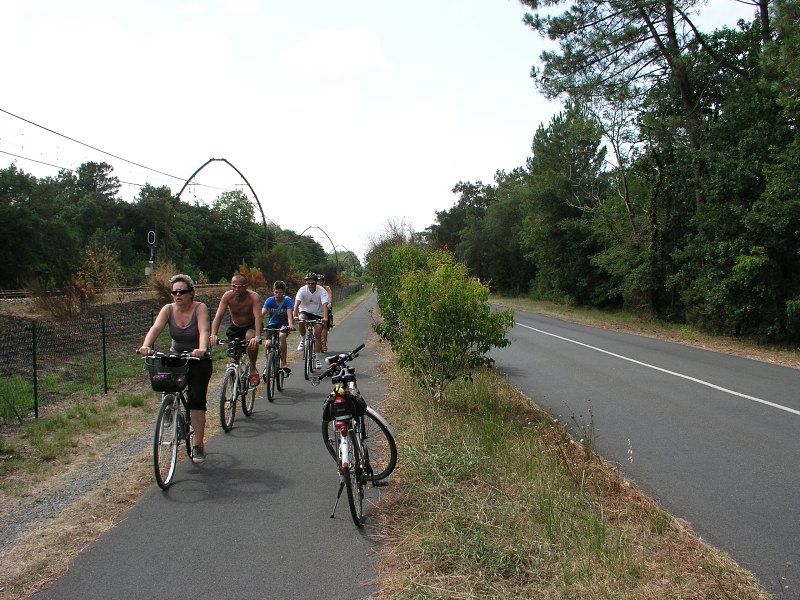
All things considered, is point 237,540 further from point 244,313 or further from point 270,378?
point 270,378

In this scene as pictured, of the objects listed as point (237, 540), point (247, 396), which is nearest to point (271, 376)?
point (247, 396)

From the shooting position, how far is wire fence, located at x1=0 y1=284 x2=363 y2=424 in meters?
9.18

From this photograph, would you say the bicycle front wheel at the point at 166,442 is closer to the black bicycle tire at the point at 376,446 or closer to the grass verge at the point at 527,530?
the black bicycle tire at the point at 376,446

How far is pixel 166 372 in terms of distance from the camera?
18.4 feet

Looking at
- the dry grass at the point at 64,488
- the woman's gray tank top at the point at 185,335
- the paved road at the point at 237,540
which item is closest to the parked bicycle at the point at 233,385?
the dry grass at the point at 64,488

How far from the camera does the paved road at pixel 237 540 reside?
3.70m

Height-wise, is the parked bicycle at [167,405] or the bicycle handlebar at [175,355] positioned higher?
the bicycle handlebar at [175,355]

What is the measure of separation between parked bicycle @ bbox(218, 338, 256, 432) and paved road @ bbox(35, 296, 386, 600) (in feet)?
2.86

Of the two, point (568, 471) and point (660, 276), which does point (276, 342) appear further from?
point (660, 276)

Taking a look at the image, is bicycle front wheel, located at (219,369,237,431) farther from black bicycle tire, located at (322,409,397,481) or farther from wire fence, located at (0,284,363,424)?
wire fence, located at (0,284,363,424)

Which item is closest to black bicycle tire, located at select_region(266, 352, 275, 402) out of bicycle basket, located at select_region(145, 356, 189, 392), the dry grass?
the dry grass

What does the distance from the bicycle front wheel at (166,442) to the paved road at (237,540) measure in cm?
13

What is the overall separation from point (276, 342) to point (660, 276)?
2256 centimetres

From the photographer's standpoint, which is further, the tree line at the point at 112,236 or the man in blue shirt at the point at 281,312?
the tree line at the point at 112,236
